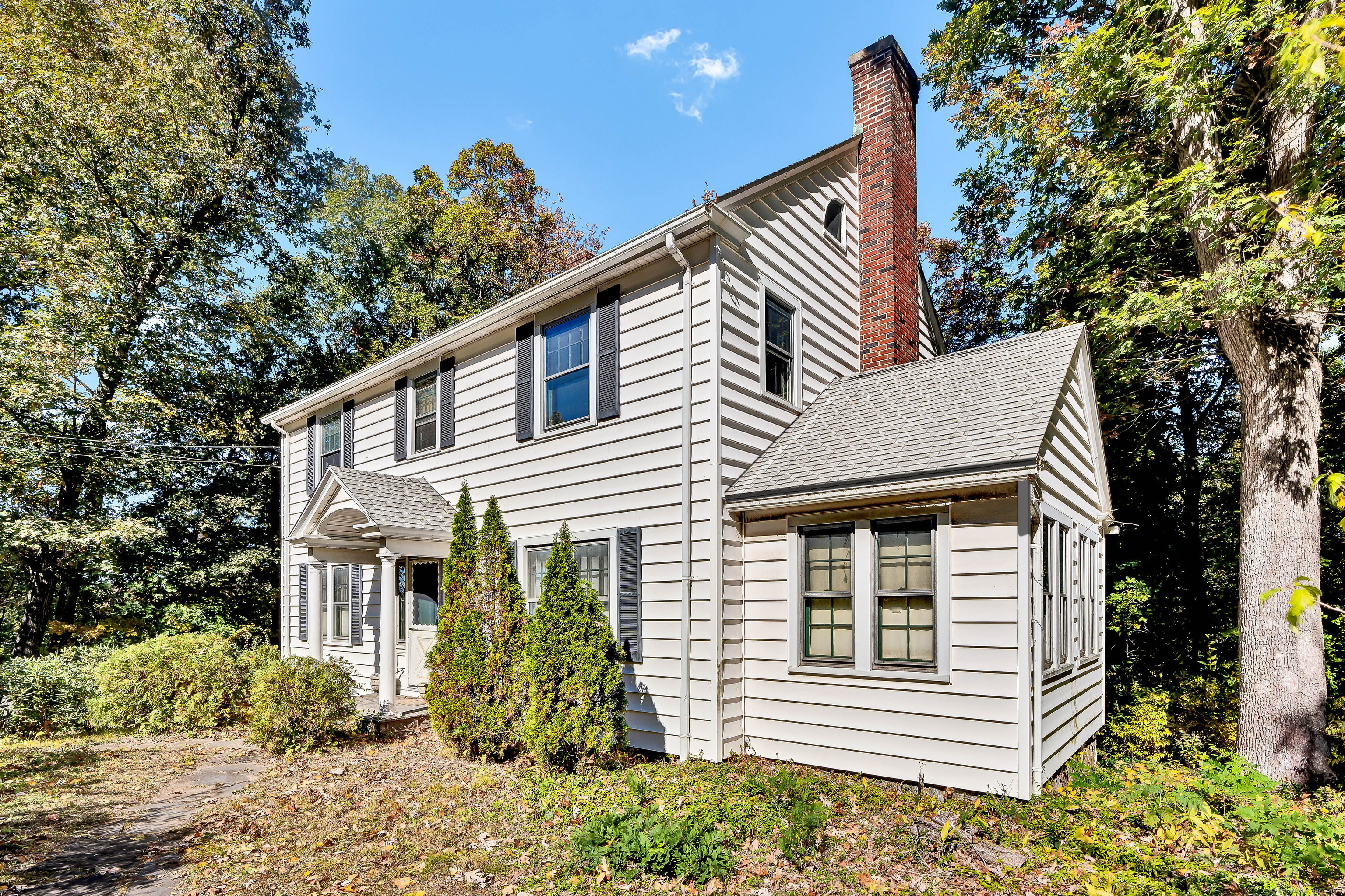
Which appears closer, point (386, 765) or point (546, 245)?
point (386, 765)

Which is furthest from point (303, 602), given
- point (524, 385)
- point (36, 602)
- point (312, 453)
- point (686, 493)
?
point (686, 493)

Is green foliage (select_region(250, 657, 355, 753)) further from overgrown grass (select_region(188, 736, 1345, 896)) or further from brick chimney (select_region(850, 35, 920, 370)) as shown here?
brick chimney (select_region(850, 35, 920, 370))

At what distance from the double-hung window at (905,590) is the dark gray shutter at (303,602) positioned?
1152cm

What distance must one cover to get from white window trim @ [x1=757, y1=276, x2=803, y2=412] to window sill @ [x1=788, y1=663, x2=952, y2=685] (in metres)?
3.10

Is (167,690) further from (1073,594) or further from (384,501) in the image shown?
(1073,594)

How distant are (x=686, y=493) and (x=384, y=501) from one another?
200 inches

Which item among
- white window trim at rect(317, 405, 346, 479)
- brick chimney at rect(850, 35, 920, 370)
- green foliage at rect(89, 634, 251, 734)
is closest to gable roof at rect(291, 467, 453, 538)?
green foliage at rect(89, 634, 251, 734)

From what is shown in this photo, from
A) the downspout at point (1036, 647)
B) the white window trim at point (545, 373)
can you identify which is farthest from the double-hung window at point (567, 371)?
the downspout at point (1036, 647)

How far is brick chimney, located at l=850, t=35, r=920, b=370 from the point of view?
10.1 metres

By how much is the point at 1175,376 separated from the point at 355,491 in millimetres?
14075

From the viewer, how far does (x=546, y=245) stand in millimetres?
24031

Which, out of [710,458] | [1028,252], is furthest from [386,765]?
[1028,252]

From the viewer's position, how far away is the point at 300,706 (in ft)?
27.6

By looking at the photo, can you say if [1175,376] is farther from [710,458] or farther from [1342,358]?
[710,458]
